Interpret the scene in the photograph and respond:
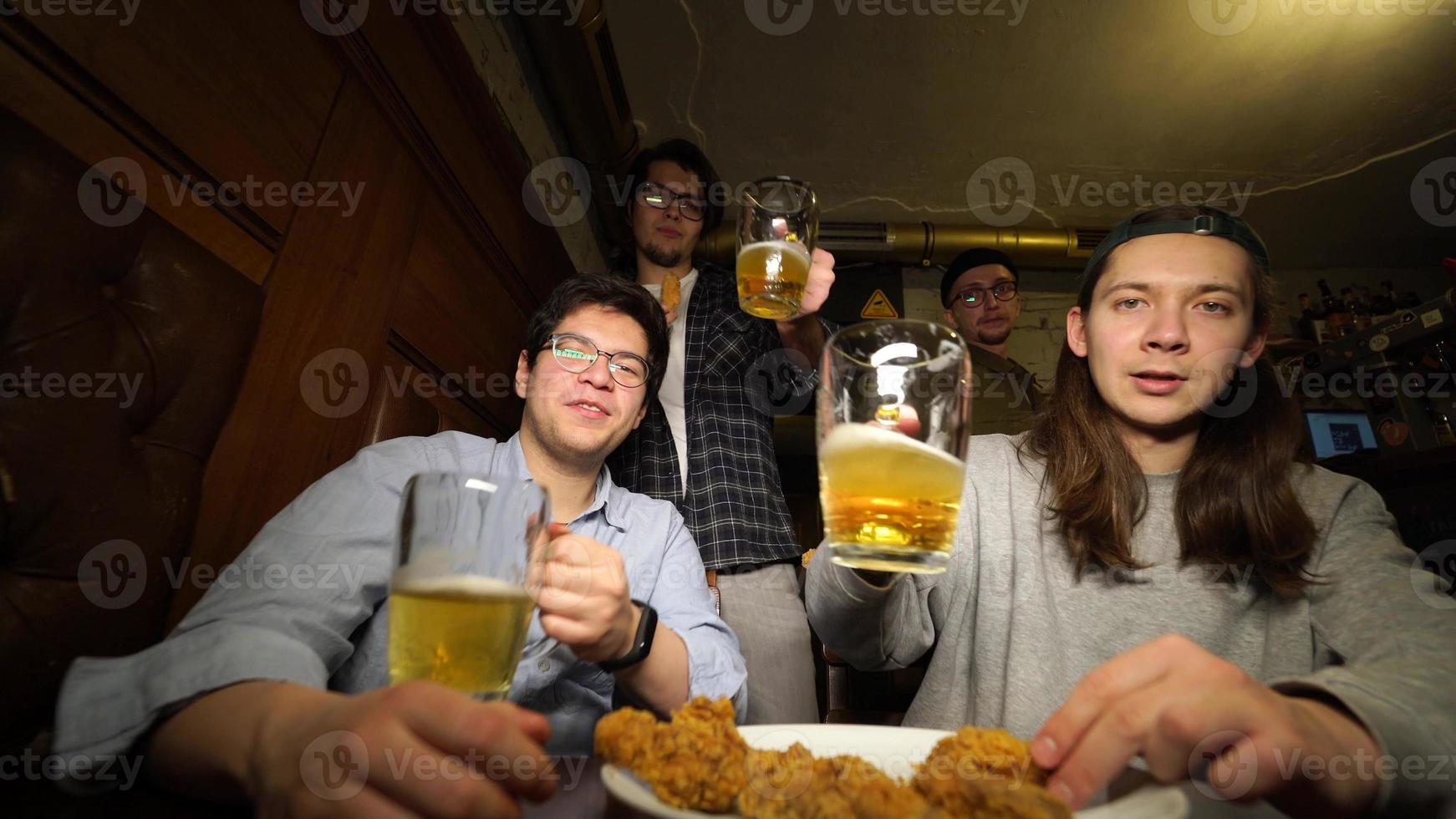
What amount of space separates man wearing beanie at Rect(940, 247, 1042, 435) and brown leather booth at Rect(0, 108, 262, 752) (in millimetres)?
3072

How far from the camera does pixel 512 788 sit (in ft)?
1.57

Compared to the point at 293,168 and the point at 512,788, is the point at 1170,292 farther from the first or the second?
the point at 293,168

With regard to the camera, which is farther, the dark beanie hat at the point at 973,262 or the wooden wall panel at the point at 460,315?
the dark beanie hat at the point at 973,262

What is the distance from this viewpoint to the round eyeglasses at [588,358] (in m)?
1.58

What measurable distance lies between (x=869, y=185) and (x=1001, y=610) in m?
3.48

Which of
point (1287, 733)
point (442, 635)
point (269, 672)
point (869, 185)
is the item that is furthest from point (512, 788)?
point (869, 185)

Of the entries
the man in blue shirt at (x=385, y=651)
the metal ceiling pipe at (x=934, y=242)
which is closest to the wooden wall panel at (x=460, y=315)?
the man in blue shirt at (x=385, y=651)

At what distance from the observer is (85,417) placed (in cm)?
81

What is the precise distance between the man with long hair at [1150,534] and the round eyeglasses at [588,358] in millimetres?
759

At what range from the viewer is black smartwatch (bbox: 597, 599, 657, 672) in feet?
2.84

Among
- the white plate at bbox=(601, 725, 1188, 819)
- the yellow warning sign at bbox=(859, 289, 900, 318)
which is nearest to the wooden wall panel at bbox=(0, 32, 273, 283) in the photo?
the white plate at bbox=(601, 725, 1188, 819)

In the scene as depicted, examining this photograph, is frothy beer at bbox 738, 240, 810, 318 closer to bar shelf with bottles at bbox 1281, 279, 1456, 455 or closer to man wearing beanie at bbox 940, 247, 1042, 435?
man wearing beanie at bbox 940, 247, 1042, 435

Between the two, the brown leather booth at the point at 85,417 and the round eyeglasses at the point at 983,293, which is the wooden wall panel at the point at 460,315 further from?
the round eyeglasses at the point at 983,293

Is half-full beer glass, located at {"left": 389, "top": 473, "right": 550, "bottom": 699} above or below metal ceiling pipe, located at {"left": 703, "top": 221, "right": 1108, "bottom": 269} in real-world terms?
below
